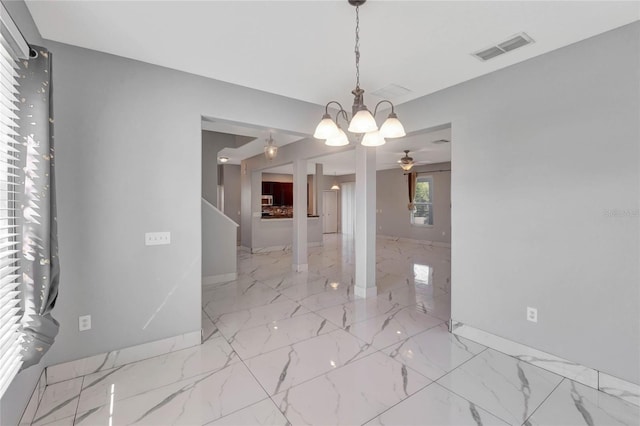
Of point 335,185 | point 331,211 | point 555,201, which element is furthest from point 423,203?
point 555,201

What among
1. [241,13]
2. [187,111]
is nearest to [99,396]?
[187,111]

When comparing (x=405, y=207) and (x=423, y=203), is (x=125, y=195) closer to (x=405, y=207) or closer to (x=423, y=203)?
(x=423, y=203)

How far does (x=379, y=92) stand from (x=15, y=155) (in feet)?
9.65

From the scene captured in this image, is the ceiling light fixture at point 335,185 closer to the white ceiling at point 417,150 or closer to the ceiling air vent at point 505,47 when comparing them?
the white ceiling at point 417,150

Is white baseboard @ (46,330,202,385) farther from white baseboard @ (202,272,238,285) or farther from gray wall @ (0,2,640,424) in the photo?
white baseboard @ (202,272,238,285)

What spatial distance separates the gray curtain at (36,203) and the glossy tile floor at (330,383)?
68cm

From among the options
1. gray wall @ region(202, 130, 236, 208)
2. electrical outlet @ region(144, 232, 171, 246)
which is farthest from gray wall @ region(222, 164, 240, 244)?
electrical outlet @ region(144, 232, 171, 246)

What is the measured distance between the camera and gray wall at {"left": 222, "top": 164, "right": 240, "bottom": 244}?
29.8ft

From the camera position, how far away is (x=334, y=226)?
13039 millimetres

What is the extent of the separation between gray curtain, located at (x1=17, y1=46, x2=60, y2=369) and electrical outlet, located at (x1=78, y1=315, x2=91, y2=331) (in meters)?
0.66

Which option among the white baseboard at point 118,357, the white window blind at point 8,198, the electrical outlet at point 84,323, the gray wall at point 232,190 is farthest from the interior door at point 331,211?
the white window blind at point 8,198

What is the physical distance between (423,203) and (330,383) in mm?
8548

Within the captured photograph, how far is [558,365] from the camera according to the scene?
2.32m

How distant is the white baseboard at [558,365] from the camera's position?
202 centimetres
